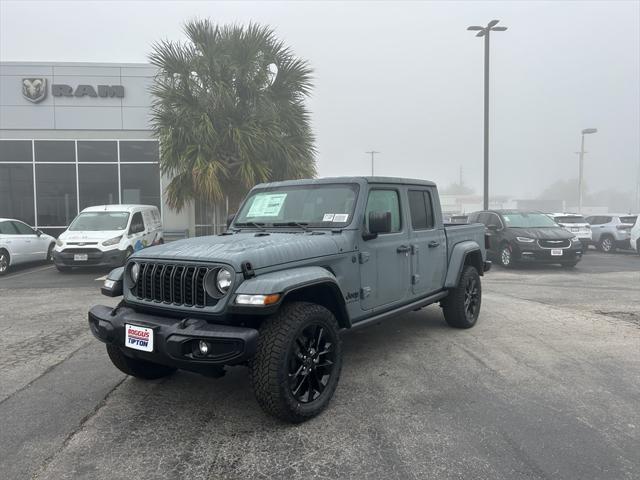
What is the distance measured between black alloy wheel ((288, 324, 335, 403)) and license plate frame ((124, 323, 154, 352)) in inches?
37.8

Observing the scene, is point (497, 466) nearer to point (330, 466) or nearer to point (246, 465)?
point (330, 466)

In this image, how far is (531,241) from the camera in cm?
1206

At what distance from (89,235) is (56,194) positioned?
812 cm

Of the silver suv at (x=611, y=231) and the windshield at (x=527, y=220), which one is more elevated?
the windshield at (x=527, y=220)

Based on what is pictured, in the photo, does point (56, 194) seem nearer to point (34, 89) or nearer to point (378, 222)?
point (34, 89)

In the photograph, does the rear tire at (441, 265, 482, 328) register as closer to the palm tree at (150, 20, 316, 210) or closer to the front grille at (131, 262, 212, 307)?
the front grille at (131, 262, 212, 307)

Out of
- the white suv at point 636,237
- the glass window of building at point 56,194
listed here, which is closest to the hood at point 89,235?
the glass window of building at point 56,194

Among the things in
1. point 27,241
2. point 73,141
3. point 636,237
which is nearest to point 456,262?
point 27,241

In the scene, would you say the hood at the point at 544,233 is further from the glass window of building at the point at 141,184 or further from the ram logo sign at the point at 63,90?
the ram logo sign at the point at 63,90

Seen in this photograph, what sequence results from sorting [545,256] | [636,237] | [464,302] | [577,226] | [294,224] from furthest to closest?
1. [577,226]
2. [636,237]
3. [545,256]
4. [464,302]
5. [294,224]

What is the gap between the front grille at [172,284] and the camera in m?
3.29

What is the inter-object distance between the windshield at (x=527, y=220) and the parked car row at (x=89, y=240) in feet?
32.3

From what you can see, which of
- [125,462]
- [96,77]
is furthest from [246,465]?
[96,77]

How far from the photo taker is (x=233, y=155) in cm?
1370
